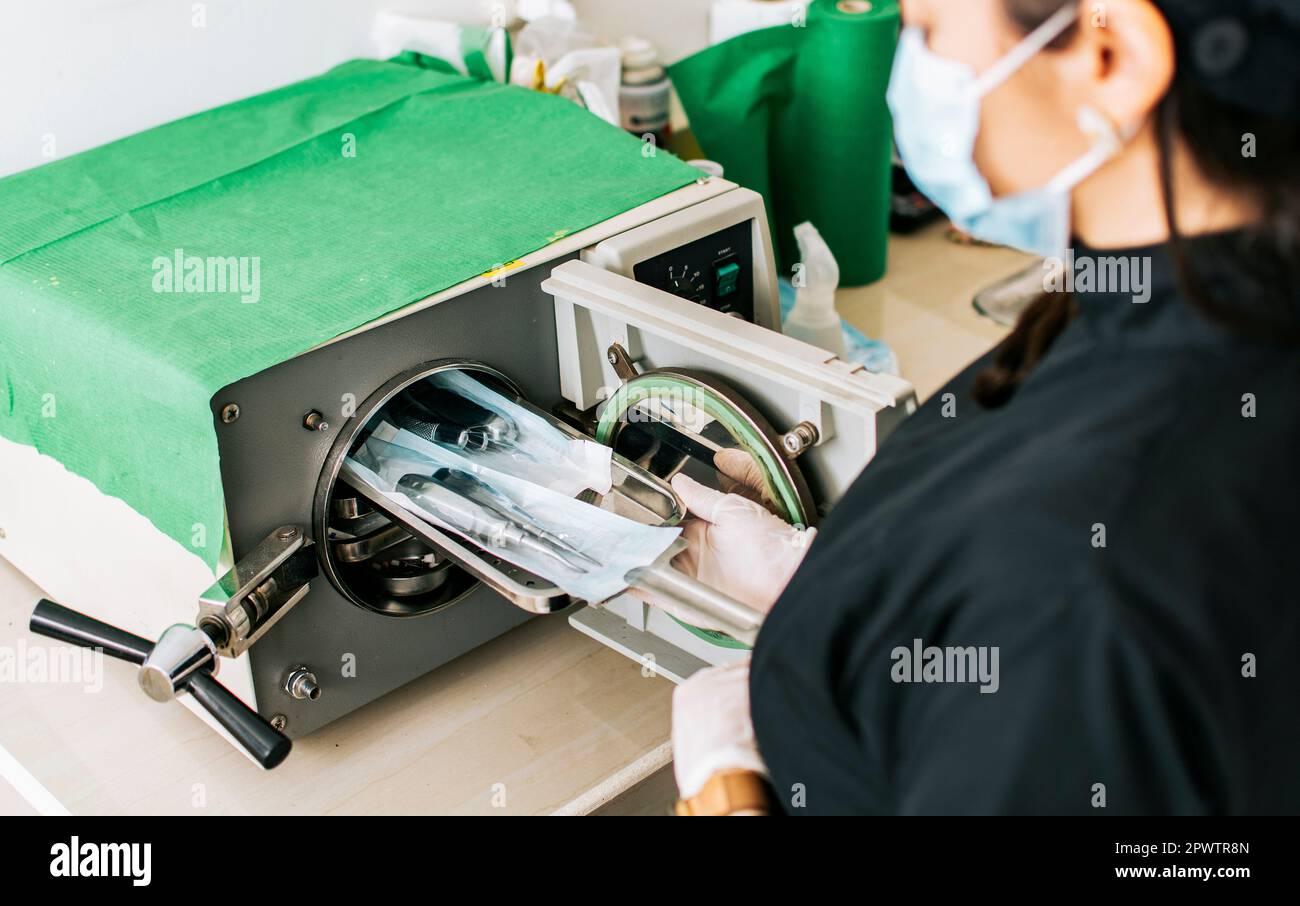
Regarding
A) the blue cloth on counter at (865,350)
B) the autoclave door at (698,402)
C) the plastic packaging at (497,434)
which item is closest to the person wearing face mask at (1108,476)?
the autoclave door at (698,402)

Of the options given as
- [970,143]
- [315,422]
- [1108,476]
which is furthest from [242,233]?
[1108,476]

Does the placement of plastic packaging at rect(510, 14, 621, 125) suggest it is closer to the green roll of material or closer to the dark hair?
the green roll of material

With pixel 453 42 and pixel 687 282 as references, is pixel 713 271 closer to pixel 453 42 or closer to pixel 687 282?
pixel 687 282

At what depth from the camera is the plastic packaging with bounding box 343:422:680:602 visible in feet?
3.07

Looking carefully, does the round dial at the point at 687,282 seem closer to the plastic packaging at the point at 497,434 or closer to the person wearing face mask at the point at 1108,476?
the plastic packaging at the point at 497,434

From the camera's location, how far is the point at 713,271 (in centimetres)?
120

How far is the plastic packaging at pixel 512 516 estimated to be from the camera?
936mm

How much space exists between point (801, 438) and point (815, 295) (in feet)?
1.76

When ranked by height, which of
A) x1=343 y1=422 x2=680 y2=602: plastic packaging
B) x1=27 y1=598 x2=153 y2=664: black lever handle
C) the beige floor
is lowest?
the beige floor

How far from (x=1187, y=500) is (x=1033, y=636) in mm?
88

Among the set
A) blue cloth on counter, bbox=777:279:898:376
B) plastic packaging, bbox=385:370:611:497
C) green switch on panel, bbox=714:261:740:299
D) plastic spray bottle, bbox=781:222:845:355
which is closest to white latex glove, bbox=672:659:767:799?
plastic packaging, bbox=385:370:611:497

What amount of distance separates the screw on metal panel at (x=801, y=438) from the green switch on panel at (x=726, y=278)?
0.98ft

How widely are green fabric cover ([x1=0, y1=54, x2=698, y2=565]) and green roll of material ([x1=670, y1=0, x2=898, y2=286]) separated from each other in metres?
0.36
